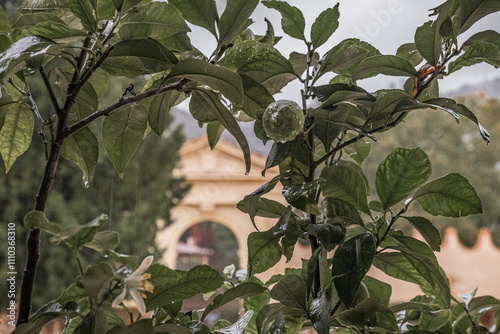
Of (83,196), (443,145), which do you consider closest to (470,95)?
(443,145)

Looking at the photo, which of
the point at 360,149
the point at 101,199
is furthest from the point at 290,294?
the point at 101,199

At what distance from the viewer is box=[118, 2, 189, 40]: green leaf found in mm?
262

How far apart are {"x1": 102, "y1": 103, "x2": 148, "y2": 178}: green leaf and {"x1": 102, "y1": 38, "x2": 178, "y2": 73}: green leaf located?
0.04 m

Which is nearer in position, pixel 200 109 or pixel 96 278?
pixel 96 278

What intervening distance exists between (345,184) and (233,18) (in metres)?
0.10

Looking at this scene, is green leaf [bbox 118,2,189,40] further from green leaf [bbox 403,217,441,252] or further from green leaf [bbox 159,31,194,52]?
green leaf [bbox 403,217,441,252]

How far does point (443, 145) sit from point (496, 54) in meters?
5.89

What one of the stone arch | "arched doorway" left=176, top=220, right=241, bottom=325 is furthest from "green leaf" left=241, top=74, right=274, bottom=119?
"arched doorway" left=176, top=220, right=241, bottom=325

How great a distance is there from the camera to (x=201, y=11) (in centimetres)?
29

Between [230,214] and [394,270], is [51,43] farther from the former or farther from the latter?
[230,214]

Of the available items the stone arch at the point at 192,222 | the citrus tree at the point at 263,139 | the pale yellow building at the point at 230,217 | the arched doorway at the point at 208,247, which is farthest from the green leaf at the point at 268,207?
the arched doorway at the point at 208,247

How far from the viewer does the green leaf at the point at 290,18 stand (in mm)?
306

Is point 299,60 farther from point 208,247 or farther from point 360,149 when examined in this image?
point 208,247

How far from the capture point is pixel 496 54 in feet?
0.89
